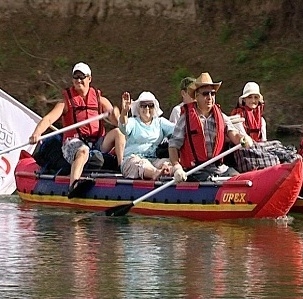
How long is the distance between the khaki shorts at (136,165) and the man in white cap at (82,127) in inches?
16.9

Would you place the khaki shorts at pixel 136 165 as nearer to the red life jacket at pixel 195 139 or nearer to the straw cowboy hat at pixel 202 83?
the red life jacket at pixel 195 139

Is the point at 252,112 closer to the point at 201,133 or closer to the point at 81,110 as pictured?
the point at 201,133

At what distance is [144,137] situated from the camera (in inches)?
537

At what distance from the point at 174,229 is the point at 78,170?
5.83 ft

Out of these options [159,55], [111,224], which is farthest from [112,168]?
[159,55]

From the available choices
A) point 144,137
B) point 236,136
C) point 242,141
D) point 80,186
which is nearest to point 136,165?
point 144,137

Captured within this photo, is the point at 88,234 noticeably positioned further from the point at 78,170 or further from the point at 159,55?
the point at 159,55

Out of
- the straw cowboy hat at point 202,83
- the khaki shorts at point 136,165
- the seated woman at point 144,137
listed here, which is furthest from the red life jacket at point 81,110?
the straw cowboy hat at point 202,83

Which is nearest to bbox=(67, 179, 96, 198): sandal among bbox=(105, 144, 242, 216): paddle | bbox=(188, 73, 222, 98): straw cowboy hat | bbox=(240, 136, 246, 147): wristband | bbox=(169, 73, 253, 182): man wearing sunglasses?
bbox=(105, 144, 242, 216): paddle

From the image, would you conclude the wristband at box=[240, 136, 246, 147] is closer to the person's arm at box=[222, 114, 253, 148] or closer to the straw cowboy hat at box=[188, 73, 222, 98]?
the person's arm at box=[222, 114, 253, 148]

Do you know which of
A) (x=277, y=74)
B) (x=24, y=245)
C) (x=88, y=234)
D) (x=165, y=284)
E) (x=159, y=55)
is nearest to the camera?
(x=165, y=284)

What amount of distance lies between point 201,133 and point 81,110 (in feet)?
6.24

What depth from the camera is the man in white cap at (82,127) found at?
14031 millimetres

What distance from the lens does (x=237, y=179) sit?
12797mm
